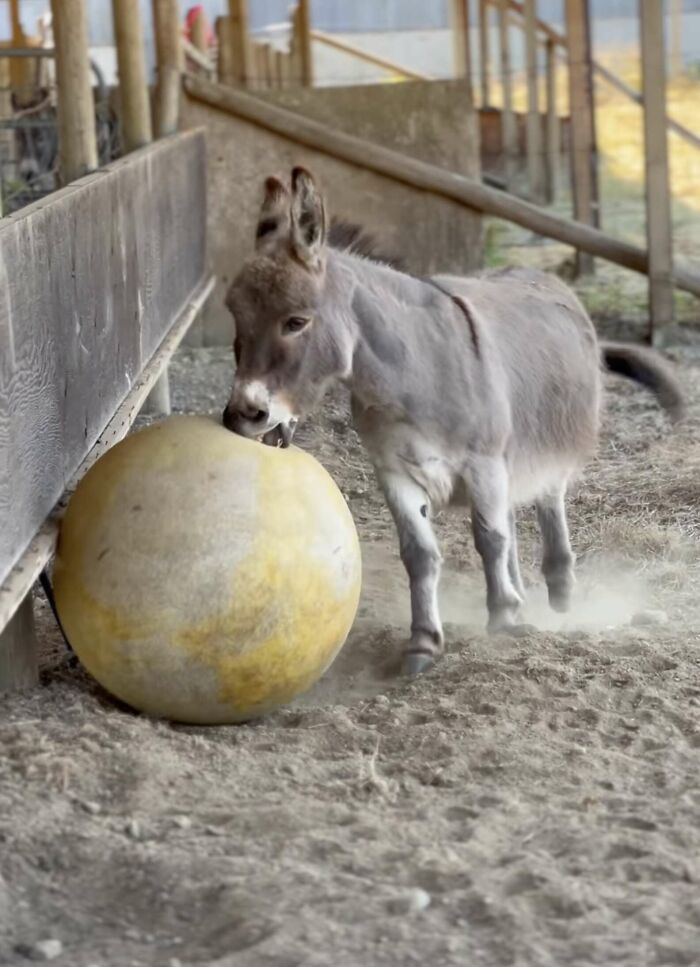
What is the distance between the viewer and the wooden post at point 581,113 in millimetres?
12461

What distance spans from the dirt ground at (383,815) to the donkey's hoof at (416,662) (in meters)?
0.07

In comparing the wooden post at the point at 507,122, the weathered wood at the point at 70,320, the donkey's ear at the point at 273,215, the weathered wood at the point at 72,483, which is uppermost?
the donkey's ear at the point at 273,215

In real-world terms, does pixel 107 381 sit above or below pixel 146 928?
above

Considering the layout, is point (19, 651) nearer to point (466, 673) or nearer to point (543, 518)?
point (466, 673)

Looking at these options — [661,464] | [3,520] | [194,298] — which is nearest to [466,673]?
[3,520]

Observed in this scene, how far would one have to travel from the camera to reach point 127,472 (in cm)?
436

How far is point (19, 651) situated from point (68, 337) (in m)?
1.07

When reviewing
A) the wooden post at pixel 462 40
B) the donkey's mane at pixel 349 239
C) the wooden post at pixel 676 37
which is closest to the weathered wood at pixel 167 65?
the donkey's mane at pixel 349 239

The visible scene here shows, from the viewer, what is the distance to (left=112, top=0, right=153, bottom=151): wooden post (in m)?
9.27

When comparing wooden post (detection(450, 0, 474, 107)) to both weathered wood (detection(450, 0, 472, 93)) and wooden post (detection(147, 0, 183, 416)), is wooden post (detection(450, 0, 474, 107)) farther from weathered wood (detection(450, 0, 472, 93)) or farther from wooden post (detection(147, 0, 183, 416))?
wooden post (detection(147, 0, 183, 416))

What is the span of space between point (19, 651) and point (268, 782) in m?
1.06

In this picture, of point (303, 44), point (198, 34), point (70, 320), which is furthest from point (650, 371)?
point (198, 34)

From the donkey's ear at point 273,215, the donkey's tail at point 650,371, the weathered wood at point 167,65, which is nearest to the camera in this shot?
the donkey's ear at point 273,215

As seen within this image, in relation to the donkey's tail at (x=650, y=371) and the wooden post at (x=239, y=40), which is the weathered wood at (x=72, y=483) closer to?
the donkey's tail at (x=650, y=371)
